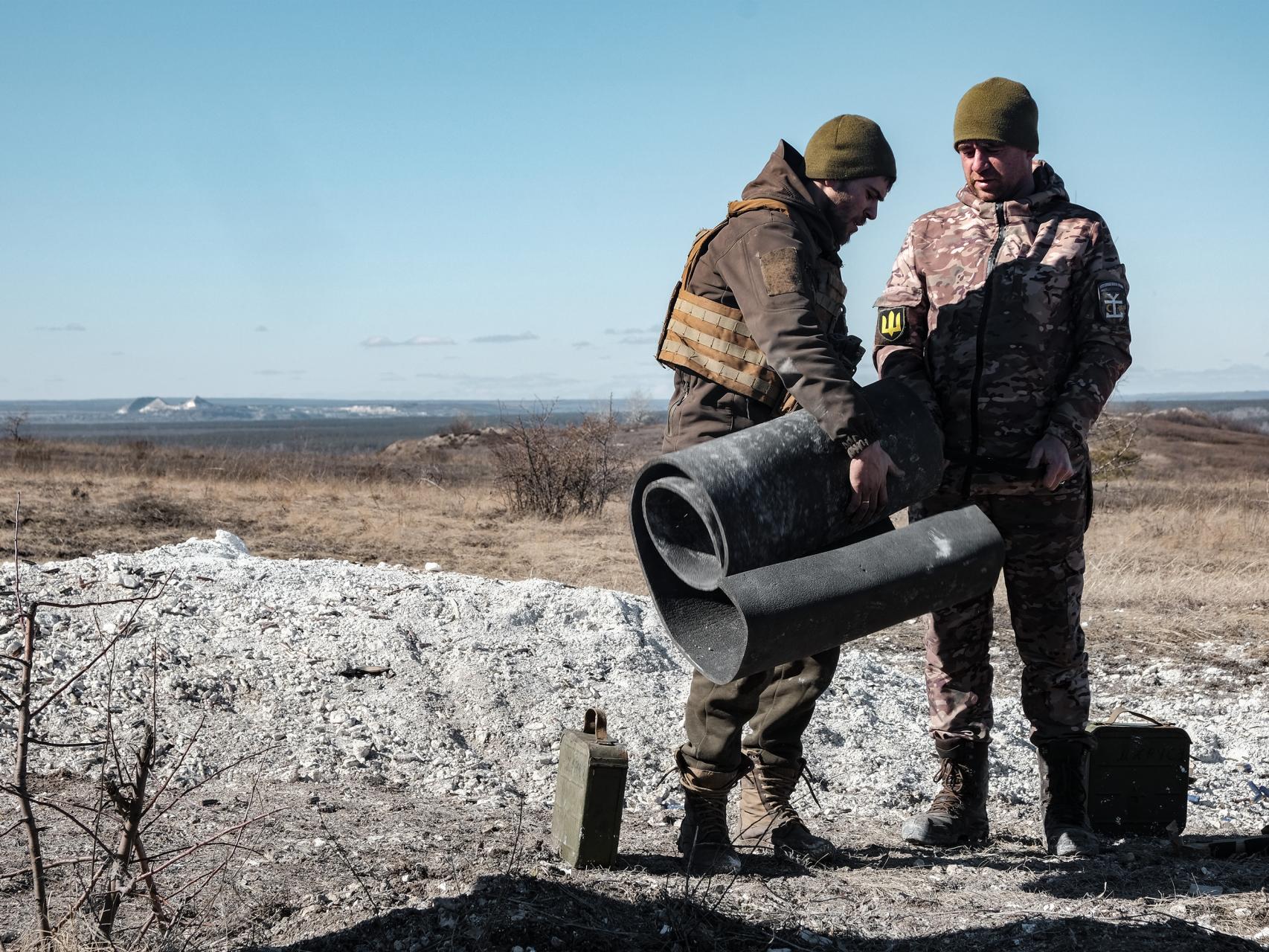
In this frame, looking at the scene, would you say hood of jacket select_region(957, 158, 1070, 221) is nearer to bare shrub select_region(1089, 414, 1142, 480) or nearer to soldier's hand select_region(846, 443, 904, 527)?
soldier's hand select_region(846, 443, 904, 527)

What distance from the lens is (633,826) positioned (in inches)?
154

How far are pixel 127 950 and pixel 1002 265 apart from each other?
2.95m

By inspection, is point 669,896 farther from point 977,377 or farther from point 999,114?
point 999,114

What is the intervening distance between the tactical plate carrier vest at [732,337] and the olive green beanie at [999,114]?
0.63 meters

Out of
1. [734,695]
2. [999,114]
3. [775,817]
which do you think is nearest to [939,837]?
[775,817]

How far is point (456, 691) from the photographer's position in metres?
5.18

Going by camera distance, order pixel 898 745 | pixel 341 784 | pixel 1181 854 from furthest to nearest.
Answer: pixel 898 745 < pixel 341 784 < pixel 1181 854

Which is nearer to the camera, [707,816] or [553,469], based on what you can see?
[707,816]

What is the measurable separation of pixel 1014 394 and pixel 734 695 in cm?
125

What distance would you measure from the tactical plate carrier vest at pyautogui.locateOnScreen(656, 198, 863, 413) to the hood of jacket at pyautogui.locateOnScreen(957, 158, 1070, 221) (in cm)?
63

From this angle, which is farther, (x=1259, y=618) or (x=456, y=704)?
(x=1259, y=618)

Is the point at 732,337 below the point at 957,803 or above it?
above

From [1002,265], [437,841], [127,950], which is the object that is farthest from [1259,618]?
[127,950]

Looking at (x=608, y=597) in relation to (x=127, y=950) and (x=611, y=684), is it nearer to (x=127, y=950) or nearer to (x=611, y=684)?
(x=611, y=684)
